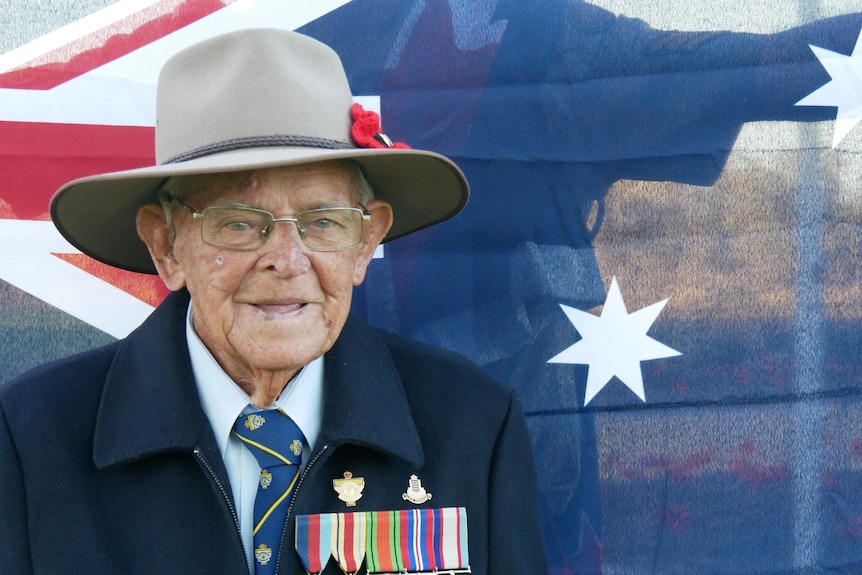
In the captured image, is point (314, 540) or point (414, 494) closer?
point (314, 540)

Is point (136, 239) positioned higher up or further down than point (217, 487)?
higher up

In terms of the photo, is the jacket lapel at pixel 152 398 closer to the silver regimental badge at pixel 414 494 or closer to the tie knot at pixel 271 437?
the tie knot at pixel 271 437

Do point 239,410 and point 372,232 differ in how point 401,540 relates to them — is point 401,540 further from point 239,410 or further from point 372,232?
point 372,232

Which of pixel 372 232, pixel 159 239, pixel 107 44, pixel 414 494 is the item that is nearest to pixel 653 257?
pixel 372 232

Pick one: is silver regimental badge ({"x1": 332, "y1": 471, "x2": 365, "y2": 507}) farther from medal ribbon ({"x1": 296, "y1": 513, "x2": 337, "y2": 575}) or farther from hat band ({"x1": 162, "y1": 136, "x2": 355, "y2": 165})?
hat band ({"x1": 162, "y1": 136, "x2": 355, "y2": 165})

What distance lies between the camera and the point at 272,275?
1895 millimetres

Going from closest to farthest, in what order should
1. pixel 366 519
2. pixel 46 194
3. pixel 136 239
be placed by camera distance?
pixel 366 519
pixel 136 239
pixel 46 194

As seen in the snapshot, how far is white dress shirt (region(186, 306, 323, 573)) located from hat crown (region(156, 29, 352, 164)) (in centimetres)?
44

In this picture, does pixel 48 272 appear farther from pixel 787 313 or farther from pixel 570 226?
pixel 787 313

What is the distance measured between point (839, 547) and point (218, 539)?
163 cm

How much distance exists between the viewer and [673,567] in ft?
8.50

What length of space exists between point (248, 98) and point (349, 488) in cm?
81

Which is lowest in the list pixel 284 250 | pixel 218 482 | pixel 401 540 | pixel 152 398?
pixel 401 540

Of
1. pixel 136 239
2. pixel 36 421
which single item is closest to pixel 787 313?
pixel 136 239
